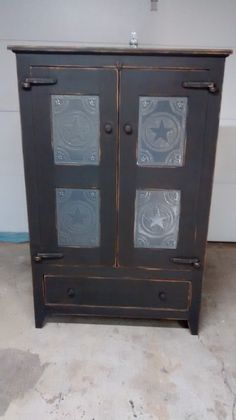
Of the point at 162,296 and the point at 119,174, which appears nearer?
the point at 119,174

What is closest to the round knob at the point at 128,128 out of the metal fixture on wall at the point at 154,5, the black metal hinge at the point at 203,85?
the black metal hinge at the point at 203,85

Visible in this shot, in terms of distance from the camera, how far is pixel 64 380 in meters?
1.35

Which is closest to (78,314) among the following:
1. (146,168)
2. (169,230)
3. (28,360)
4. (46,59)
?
(28,360)

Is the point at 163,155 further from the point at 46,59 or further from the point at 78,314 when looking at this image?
the point at 78,314

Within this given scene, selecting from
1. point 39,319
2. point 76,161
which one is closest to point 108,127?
point 76,161

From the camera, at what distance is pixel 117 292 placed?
1.59 metres

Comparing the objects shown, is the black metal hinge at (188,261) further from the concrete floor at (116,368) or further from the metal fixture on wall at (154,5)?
the metal fixture on wall at (154,5)

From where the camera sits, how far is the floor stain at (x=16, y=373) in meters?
1.28

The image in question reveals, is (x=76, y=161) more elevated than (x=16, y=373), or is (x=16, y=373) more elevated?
(x=76, y=161)

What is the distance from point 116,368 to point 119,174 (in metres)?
0.80

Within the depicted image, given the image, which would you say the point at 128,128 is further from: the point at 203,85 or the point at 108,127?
the point at 203,85

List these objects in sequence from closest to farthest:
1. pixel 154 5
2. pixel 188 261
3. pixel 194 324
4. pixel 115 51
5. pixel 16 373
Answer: pixel 115 51, pixel 16 373, pixel 188 261, pixel 194 324, pixel 154 5

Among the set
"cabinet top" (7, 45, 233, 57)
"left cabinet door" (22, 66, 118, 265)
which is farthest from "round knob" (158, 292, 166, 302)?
"cabinet top" (7, 45, 233, 57)

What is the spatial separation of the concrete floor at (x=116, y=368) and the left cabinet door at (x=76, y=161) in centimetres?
38
